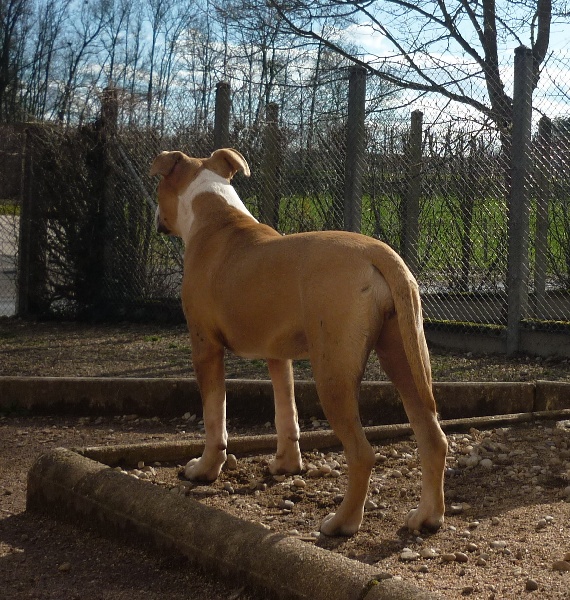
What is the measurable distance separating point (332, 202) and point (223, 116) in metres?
1.78

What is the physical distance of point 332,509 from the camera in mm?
4016

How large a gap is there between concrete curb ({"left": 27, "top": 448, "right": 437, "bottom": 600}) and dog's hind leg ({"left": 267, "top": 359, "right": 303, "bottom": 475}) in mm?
981

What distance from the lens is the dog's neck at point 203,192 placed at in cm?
486

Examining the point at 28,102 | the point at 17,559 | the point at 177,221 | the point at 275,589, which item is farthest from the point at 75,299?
the point at 28,102

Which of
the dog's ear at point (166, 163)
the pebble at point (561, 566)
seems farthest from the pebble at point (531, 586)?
the dog's ear at point (166, 163)

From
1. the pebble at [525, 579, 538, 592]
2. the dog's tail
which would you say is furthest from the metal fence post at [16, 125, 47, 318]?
the pebble at [525, 579, 538, 592]

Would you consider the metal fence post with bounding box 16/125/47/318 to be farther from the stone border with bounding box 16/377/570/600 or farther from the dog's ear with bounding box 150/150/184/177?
the dog's ear with bounding box 150/150/184/177

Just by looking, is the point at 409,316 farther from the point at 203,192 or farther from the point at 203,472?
the point at 203,192

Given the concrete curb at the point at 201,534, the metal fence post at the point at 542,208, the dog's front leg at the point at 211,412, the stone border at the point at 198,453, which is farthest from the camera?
the metal fence post at the point at 542,208

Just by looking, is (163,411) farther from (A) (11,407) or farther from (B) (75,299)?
(B) (75,299)

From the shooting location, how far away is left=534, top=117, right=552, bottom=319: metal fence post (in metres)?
8.07

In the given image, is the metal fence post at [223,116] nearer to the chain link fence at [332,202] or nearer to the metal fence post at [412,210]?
the chain link fence at [332,202]

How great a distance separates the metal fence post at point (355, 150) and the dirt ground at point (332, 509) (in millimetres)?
3577

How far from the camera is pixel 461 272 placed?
8938 millimetres
